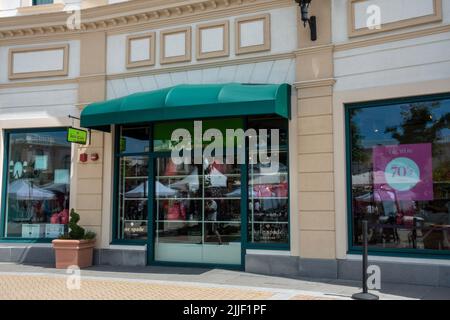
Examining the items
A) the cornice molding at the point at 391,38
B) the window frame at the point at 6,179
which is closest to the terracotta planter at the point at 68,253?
the window frame at the point at 6,179

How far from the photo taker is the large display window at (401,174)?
8.59m

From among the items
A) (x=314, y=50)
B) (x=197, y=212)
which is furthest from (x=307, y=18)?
(x=197, y=212)

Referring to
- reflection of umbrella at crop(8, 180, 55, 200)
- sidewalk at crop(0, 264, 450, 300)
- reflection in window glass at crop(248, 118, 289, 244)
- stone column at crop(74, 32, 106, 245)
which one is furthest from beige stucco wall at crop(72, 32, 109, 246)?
reflection in window glass at crop(248, 118, 289, 244)

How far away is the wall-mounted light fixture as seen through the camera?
918 centimetres

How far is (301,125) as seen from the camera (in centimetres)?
960

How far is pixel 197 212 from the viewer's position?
1072 cm

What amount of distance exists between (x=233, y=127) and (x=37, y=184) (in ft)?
17.0

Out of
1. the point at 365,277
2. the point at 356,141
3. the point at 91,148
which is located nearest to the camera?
the point at 365,277

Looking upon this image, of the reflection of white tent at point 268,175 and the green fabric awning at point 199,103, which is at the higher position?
the green fabric awning at point 199,103

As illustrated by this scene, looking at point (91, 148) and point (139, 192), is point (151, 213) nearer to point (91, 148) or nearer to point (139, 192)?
point (139, 192)

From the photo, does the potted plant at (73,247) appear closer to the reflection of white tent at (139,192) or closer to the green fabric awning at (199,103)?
the reflection of white tent at (139,192)

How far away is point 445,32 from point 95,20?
7446mm

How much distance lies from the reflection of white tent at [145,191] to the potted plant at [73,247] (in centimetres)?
127

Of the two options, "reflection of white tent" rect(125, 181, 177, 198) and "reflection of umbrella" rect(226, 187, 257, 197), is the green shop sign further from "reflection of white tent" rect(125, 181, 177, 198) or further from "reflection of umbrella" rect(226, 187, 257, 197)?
"reflection of umbrella" rect(226, 187, 257, 197)
